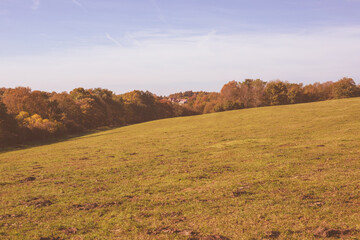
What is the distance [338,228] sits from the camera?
23.7ft

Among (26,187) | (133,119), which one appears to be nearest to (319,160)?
(26,187)

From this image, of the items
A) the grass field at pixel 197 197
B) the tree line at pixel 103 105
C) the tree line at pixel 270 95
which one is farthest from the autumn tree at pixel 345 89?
the grass field at pixel 197 197

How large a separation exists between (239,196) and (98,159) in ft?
51.3

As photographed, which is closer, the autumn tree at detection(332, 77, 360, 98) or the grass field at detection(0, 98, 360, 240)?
the grass field at detection(0, 98, 360, 240)

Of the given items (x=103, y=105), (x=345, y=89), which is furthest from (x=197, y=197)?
(x=103, y=105)

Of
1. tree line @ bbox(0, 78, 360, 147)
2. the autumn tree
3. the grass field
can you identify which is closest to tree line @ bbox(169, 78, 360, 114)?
tree line @ bbox(0, 78, 360, 147)

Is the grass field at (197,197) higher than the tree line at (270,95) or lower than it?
lower

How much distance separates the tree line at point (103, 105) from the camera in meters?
55.7

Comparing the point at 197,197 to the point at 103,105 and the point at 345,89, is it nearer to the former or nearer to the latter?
the point at 345,89

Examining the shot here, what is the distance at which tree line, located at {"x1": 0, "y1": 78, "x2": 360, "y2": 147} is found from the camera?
55.7 meters

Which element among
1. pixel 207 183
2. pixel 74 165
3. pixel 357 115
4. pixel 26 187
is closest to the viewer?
pixel 207 183

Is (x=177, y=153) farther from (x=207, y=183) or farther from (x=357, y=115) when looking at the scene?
(x=357, y=115)

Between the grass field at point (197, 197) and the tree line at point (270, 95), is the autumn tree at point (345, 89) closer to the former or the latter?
the tree line at point (270, 95)

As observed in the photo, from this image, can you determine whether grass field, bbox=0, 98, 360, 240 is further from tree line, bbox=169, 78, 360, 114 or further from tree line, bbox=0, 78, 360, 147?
tree line, bbox=169, 78, 360, 114
